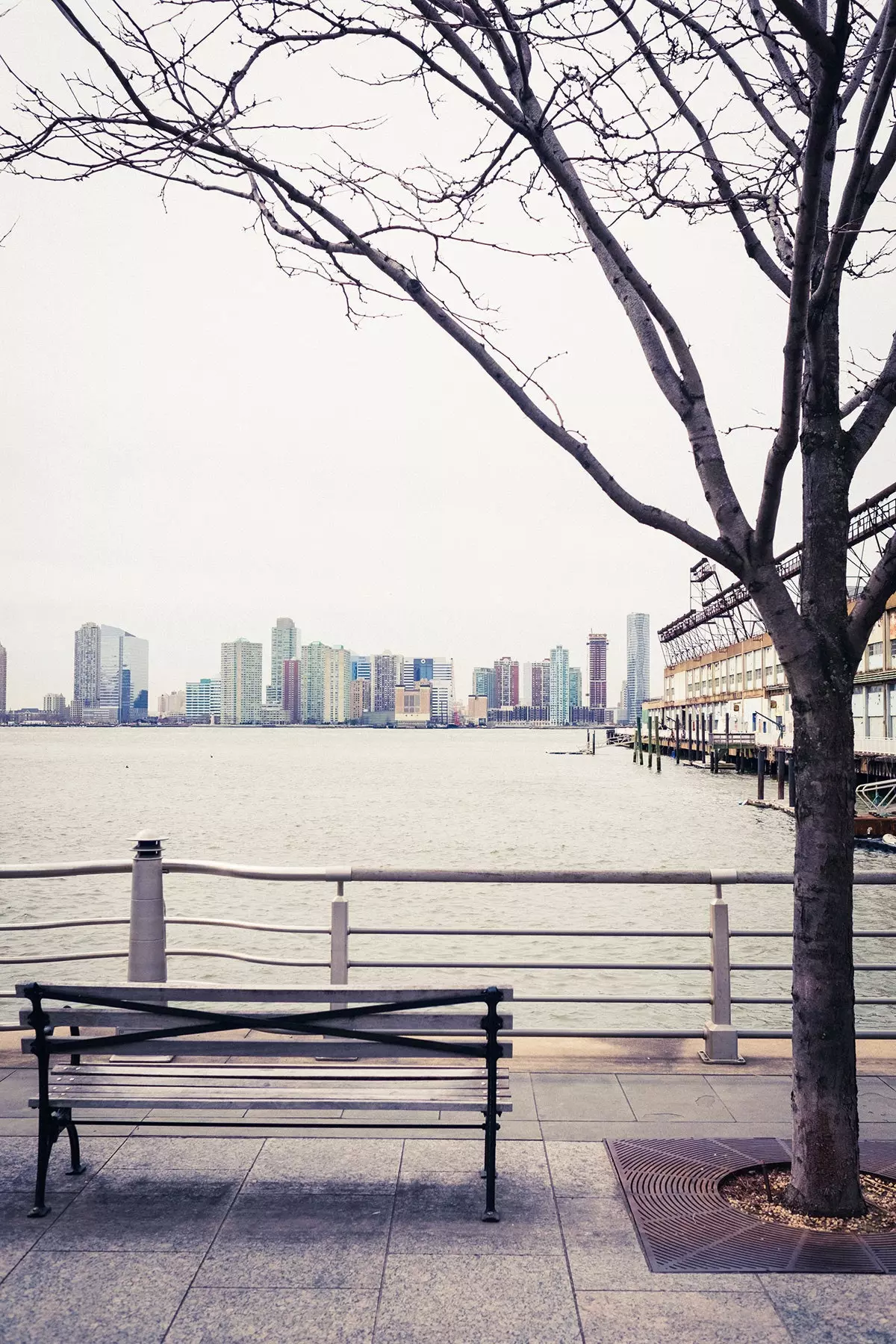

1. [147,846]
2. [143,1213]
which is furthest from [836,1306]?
[147,846]

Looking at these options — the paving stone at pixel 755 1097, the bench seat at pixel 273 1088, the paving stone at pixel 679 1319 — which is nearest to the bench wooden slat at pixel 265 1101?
the bench seat at pixel 273 1088

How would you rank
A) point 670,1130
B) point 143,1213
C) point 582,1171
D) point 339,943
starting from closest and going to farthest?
1. point 143,1213
2. point 582,1171
3. point 670,1130
4. point 339,943

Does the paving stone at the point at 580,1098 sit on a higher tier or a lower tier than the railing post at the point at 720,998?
lower

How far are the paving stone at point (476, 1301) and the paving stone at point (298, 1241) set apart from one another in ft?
0.48

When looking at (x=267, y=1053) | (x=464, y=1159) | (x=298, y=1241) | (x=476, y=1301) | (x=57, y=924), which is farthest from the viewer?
(x=57, y=924)

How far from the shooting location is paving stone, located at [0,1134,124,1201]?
4836 millimetres

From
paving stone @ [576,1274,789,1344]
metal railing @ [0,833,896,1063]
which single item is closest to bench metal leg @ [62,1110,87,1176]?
metal railing @ [0,833,896,1063]

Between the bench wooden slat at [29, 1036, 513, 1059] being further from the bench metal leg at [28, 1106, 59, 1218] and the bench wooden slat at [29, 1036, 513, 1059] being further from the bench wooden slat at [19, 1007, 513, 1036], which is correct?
the bench metal leg at [28, 1106, 59, 1218]

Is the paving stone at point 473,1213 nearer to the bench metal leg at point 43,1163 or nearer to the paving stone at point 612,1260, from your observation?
the paving stone at point 612,1260

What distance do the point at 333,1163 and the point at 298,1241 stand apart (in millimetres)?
877

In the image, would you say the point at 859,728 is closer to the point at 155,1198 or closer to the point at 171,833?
the point at 171,833

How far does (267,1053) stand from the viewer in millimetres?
4680

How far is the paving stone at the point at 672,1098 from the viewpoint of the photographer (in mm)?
5871

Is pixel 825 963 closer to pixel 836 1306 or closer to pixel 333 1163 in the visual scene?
pixel 836 1306
